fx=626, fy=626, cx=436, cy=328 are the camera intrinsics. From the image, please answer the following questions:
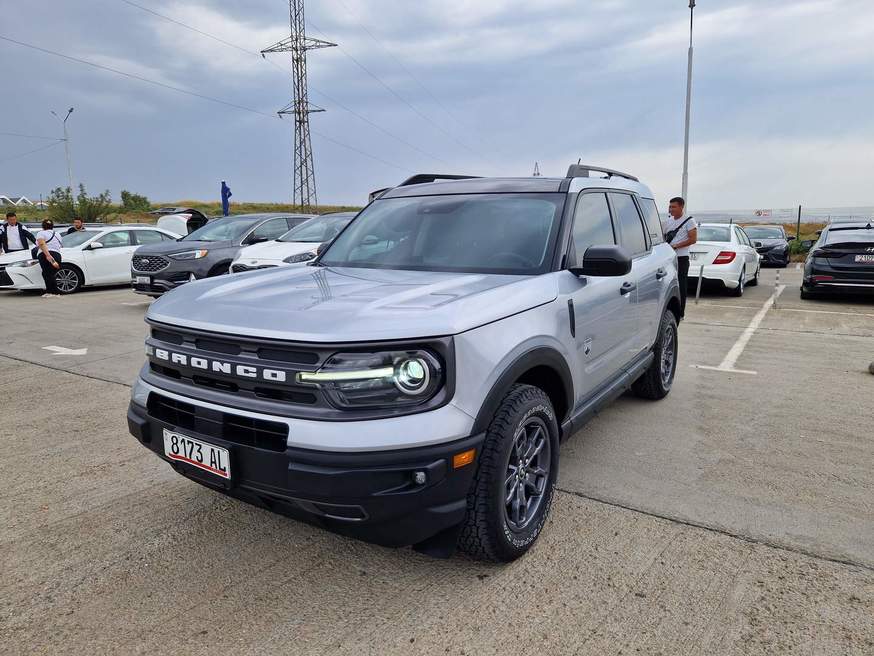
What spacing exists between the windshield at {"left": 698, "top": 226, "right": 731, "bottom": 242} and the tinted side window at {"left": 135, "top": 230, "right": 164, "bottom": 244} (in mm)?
11778

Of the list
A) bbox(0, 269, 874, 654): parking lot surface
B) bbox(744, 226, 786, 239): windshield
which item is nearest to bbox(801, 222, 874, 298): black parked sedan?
bbox(0, 269, 874, 654): parking lot surface

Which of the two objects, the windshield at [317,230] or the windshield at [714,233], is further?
the windshield at [714,233]

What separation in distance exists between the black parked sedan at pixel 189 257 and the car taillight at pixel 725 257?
28.2 ft

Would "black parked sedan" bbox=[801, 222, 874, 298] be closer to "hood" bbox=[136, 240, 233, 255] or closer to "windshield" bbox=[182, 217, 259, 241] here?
"windshield" bbox=[182, 217, 259, 241]

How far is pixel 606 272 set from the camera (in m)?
3.15

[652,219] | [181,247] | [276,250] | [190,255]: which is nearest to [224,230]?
[181,247]

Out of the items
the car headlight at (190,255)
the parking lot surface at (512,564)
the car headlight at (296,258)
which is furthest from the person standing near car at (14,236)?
the parking lot surface at (512,564)

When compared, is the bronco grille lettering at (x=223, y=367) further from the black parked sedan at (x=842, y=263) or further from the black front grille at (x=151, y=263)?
the black parked sedan at (x=842, y=263)

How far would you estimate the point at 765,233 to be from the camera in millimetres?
21094

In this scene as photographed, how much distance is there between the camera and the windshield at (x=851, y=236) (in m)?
10.8

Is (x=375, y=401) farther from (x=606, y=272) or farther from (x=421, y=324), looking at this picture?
(x=606, y=272)

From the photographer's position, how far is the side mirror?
3.10 m

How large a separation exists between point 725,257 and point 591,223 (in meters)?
9.31

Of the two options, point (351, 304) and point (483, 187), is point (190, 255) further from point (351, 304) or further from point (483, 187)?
point (351, 304)
